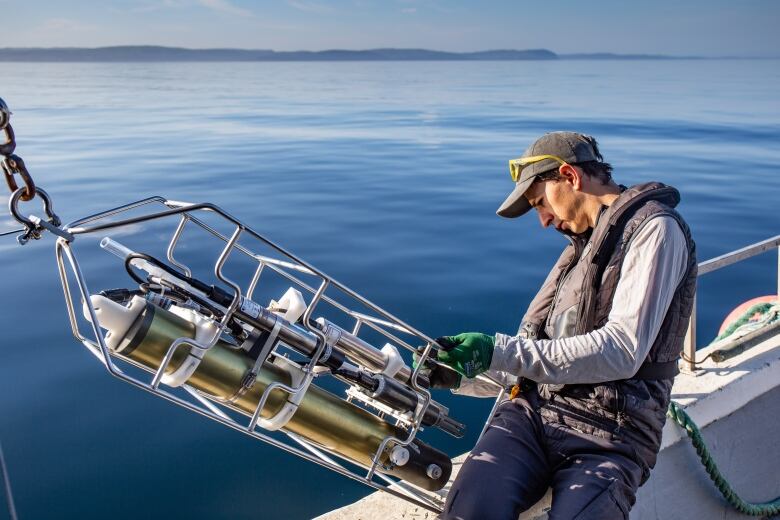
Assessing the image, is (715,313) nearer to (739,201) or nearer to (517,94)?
(739,201)

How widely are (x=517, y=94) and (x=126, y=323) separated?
34072 mm

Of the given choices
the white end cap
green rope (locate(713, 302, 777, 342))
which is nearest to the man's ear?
the white end cap

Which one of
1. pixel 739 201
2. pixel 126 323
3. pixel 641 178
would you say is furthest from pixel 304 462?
pixel 641 178

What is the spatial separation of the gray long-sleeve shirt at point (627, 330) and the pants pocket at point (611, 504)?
1.19 feet

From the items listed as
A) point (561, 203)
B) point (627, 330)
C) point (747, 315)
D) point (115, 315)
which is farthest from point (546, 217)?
point (747, 315)

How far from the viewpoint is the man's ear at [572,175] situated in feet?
8.87

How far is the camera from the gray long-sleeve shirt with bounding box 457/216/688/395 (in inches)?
91.8

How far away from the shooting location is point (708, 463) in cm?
307

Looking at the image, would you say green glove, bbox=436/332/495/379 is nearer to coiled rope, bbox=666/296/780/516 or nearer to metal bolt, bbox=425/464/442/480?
metal bolt, bbox=425/464/442/480

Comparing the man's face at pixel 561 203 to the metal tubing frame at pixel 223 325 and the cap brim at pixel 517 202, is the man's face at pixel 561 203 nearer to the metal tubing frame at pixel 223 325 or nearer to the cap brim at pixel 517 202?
the cap brim at pixel 517 202

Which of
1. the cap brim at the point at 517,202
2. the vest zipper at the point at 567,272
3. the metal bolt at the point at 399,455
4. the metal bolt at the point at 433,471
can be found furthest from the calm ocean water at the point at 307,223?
the cap brim at the point at 517,202

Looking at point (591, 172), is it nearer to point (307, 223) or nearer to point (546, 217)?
point (546, 217)

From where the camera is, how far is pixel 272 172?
44.3 ft

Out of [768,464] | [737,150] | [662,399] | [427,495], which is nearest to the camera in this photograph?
[662,399]
